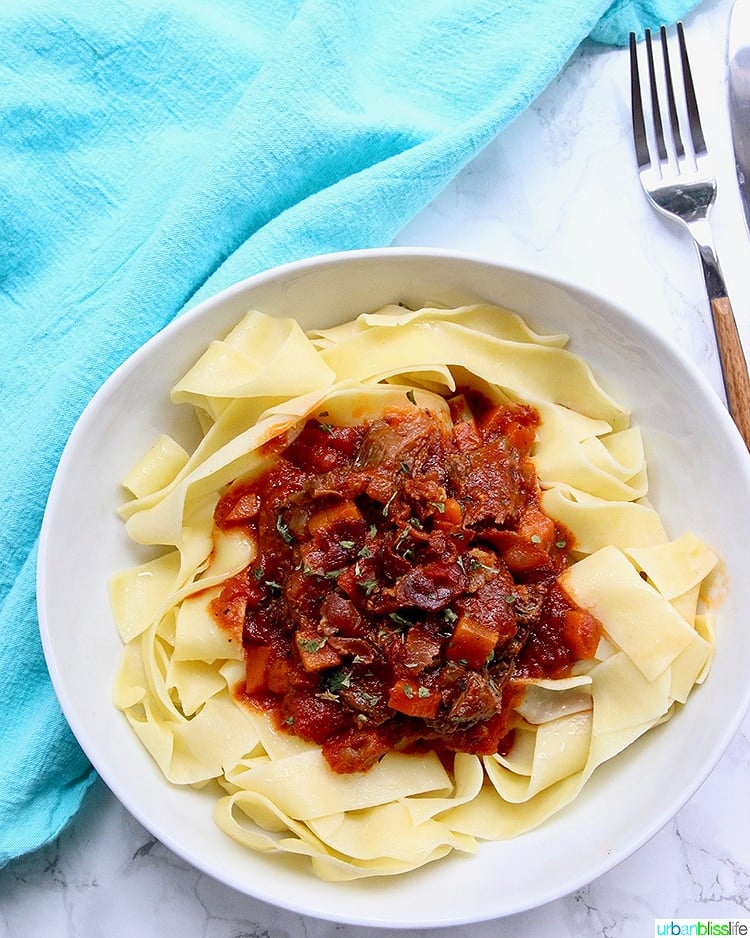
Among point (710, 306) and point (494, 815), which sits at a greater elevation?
point (710, 306)

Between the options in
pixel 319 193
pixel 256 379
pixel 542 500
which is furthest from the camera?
pixel 319 193

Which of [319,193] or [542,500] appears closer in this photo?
[542,500]

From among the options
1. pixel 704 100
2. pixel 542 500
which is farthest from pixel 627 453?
pixel 704 100

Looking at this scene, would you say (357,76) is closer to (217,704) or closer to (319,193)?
(319,193)

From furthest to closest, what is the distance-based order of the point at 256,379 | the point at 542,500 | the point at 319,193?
the point at 319,193 < the point at 542,500 < the point at 256,379

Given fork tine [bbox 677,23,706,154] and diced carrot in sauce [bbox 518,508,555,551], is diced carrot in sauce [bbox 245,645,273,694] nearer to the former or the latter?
diced carrot in sauce [bbox 518,508,555,551]

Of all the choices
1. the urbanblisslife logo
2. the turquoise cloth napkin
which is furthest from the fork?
the urbanblisslife logo

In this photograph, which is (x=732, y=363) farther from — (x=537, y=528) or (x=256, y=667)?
(x=256, y=667)
